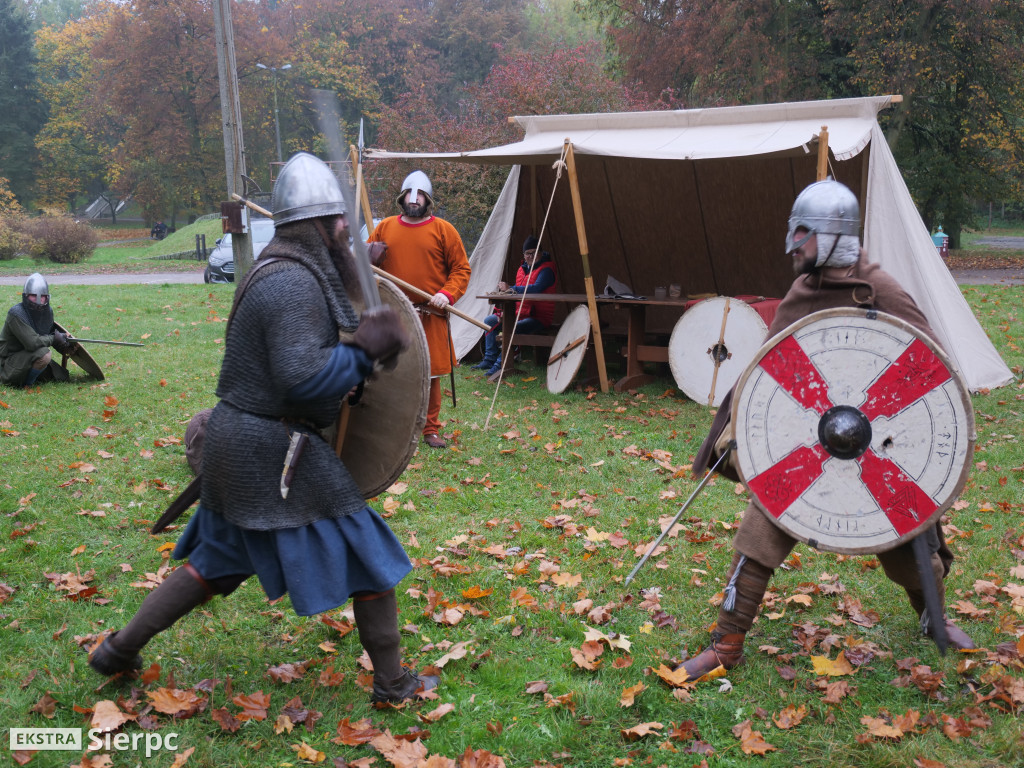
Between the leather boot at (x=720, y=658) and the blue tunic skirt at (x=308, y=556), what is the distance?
3.44 feet

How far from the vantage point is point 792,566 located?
13.0ft

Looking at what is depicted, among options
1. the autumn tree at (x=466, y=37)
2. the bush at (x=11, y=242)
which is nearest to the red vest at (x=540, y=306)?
the bush at (x=11, y=242)

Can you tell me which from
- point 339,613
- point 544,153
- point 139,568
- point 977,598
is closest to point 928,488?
point 977,598

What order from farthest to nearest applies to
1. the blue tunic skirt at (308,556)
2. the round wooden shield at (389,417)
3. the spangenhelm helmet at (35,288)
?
the spangenhelm helmet at (35,288) < the round wooden shield at (389,417) < the blue tunic skirt at (308,556)

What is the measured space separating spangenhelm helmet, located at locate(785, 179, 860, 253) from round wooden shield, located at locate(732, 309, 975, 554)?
324 millimetres

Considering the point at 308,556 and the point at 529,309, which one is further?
the point at 529,309

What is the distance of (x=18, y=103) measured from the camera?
44.5 m

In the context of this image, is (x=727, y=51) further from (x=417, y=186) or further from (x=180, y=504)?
(x=180, y=504)

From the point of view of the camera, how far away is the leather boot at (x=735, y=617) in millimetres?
2920

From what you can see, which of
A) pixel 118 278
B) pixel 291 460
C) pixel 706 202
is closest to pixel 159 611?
pixel 291 460

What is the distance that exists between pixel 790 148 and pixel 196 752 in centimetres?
564

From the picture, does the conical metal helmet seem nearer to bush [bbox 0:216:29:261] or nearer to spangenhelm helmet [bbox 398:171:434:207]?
spangenhelm helmet [bbox 398:171:434:207]

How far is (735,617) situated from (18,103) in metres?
51.1

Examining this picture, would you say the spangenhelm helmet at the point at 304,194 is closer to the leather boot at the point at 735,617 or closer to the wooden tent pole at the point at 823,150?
the leather boot at the point at 735,617
